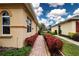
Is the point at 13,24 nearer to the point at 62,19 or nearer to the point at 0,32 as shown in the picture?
the point at 0,32

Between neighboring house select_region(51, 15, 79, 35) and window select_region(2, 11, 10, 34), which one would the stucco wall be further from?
window select_region(2, 11, 10, 34)

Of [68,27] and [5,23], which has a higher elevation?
Result: [5,23]

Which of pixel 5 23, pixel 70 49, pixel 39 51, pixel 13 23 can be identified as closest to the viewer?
pixel 13 23

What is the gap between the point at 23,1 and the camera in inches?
299

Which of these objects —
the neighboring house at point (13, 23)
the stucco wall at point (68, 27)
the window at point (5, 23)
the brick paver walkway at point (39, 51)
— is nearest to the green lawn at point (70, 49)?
the stucco wall at point (68, 27)

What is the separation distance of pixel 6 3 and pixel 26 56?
7.22ft

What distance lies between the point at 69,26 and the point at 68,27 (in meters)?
0.06

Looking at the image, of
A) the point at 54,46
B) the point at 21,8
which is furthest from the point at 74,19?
the point at 21,8

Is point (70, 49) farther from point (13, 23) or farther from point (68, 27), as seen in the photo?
point (13, 23)

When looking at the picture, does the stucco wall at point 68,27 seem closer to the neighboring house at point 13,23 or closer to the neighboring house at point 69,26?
the neighboring house at point 69,26

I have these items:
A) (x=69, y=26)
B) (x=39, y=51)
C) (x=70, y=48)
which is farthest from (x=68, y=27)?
(x=39, y=51)

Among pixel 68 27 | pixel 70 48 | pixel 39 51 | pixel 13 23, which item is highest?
pixel 13 23

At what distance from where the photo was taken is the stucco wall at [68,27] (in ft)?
28.7

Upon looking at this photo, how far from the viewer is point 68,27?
898cm
